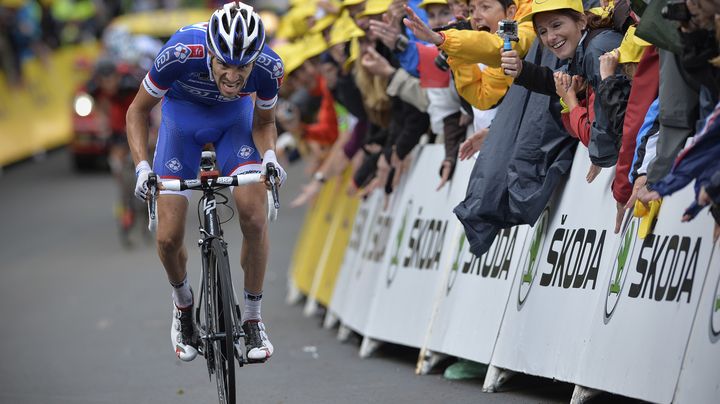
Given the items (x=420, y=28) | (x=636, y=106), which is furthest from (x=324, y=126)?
(x=636, y=106)

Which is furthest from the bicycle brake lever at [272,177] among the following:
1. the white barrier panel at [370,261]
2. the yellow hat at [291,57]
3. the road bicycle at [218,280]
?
the yellow hat at [291,57]

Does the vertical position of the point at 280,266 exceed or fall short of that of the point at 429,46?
it falls short

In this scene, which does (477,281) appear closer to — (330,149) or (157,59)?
(157,59)

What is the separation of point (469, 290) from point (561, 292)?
1.40m

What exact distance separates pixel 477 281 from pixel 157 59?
2646 mm

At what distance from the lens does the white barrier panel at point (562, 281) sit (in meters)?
7.80

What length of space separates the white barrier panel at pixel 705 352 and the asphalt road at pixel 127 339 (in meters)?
1.75

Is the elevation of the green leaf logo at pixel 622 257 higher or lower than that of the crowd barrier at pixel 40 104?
higher

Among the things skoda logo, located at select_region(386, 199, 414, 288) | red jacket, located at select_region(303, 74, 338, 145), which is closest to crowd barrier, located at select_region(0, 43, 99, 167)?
red jacket, located at select_region(303, 74, 338, 145)

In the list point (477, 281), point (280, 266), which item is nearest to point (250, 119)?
point (477, 281)

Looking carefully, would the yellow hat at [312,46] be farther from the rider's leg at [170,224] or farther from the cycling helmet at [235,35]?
the cycling helmet at [235,35]

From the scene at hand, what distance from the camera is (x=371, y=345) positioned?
11.2 meters

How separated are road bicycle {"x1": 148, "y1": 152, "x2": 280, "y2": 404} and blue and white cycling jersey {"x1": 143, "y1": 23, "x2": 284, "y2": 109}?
526 mm

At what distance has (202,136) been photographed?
28.2 ft
